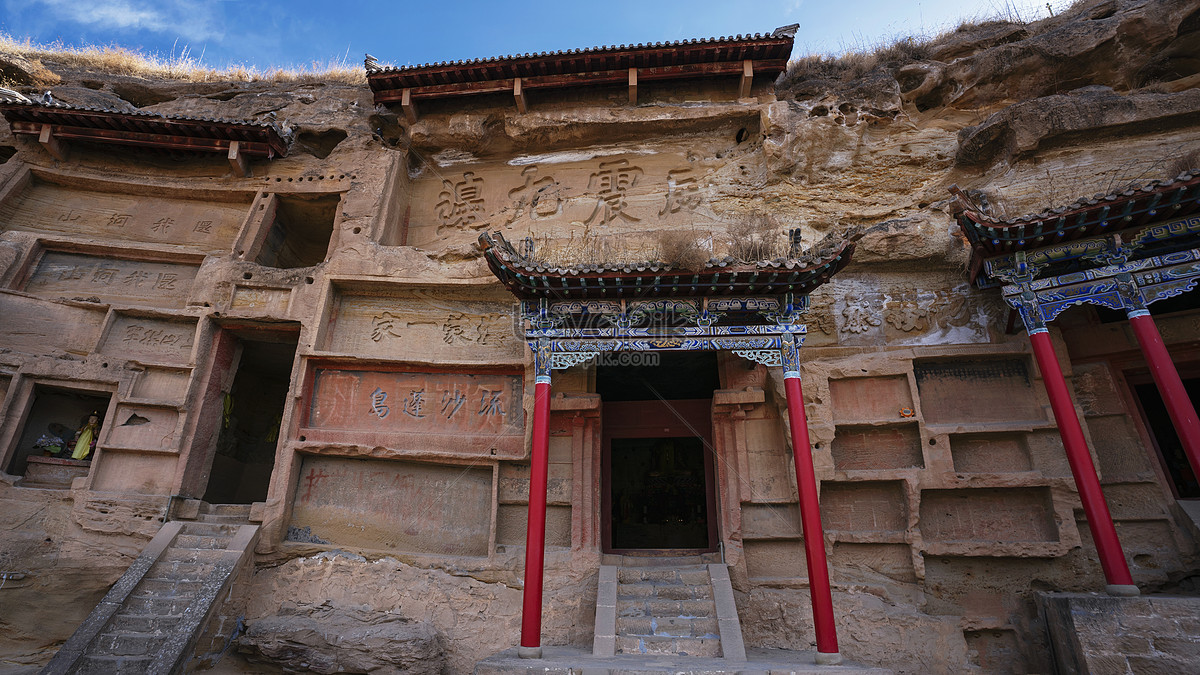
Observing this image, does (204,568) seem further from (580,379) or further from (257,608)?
(580,379)

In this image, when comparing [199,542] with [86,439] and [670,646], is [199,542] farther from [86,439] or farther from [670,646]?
[670,646]

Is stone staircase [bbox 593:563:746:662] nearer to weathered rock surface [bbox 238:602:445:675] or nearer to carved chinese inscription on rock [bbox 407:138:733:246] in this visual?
weathered rock surface [bbox 238:602:445:675]

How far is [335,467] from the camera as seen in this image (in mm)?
8648

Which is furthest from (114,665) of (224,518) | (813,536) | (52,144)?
(52,144)

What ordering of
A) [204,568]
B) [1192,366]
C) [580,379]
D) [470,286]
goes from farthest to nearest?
[470,286] < [580,379] < [1192,366] < [204,568]

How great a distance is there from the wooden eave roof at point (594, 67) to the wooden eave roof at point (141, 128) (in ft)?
7.40

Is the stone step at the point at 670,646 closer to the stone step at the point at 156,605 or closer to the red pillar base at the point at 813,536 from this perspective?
the red pillar base at the point at 813,536

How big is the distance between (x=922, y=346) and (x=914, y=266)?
137cm

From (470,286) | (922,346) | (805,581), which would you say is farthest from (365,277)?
(922,346)

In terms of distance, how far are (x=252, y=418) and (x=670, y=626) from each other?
31.1 feet

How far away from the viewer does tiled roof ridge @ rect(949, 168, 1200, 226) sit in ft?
20.2

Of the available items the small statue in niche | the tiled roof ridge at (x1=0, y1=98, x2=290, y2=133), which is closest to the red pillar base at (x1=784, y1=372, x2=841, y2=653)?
the tiled roof ridge at (x1=0, y1=98, x2=290, y2=133)

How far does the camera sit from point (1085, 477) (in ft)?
20.3

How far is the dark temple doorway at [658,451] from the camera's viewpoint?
9.07 metres
